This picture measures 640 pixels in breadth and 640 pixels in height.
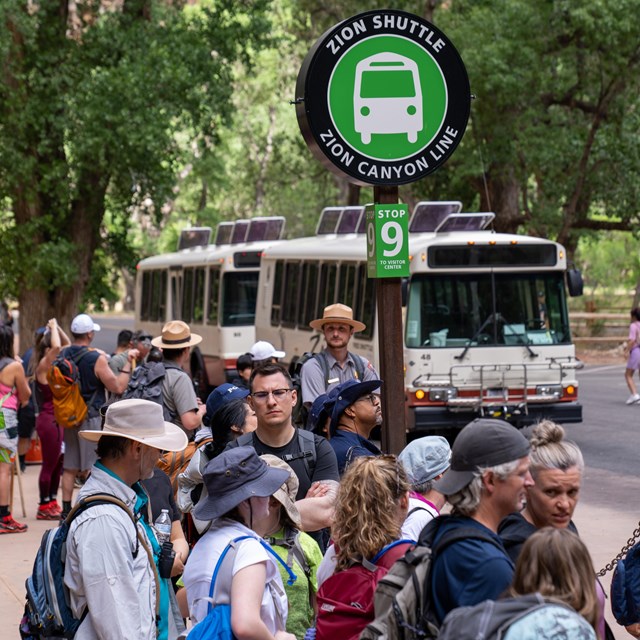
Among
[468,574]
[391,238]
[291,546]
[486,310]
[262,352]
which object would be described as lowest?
[291,546]

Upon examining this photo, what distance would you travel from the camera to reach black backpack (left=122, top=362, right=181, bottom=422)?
8672 millimetres

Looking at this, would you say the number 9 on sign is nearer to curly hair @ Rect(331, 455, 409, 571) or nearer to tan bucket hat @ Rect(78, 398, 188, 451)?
tan bucket hat @ Rect(78, 398, 188, 451)

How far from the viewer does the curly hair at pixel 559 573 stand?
10.5ft

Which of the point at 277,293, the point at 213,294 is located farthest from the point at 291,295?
the point at 213,294

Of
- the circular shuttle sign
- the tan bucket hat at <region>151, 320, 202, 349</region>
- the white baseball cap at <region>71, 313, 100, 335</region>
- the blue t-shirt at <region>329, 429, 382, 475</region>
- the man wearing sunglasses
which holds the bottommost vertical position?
the blue t-shirt at <region>329, 429, 382, 475</region>

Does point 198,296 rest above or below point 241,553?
above

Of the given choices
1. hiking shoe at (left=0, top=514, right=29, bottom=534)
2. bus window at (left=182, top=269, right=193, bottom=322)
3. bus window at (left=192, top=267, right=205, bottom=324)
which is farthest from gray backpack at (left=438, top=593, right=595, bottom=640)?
bus window at (left=182, top=269, right=193, bottom=322)

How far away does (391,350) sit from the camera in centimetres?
695

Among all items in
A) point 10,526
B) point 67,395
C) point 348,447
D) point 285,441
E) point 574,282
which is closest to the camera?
point 285,441

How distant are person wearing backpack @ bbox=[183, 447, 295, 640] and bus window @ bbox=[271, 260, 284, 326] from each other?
17.7m

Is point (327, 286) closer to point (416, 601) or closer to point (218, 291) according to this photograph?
point (218, 291)

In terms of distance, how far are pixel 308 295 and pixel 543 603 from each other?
18059 millimetres

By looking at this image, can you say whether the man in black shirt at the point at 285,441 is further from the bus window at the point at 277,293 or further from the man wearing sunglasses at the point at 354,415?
the bus window at the point at 277,293

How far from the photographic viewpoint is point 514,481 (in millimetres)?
3914
